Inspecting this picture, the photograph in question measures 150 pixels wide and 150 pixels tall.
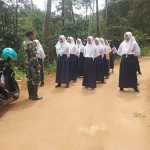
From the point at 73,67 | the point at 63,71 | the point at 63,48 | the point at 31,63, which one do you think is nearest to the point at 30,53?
the point at 31,63

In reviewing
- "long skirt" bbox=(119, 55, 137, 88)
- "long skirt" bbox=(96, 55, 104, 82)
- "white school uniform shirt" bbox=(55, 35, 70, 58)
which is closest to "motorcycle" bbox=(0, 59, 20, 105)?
"white school uniform shirt" bbox=(55, 35, 70, 58)

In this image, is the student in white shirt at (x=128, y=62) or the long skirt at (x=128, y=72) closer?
the student in white shirt at (x=128, y=62)

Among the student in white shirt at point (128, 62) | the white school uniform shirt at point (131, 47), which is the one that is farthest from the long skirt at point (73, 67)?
the white school uniform shirt at point (131, 47)

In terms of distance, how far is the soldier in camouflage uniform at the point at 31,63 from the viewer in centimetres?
642

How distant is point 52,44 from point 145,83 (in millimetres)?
7385

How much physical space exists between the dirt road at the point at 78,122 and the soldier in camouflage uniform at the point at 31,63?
14.5 inches

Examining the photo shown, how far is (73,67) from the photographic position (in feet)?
34.0

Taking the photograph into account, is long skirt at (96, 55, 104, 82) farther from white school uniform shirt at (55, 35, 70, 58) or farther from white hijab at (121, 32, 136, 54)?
white hijab at (121, 32, 136, 54)

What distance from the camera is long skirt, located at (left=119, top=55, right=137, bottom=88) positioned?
7735mm

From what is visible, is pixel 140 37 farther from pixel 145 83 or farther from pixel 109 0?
pixel 145 83

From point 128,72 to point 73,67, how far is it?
120 inches

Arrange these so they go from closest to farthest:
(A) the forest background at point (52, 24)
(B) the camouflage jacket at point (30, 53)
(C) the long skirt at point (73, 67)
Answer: (B) the camouflage jacket at point (30, 53)
(C) the long skirt at point (73, 67)
(A) the forest background at point (52, 24)

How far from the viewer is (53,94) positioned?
7.51m

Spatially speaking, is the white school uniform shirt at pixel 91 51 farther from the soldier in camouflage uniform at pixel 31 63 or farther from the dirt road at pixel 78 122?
the soldier in camouflage uniform at pixel 31 63
